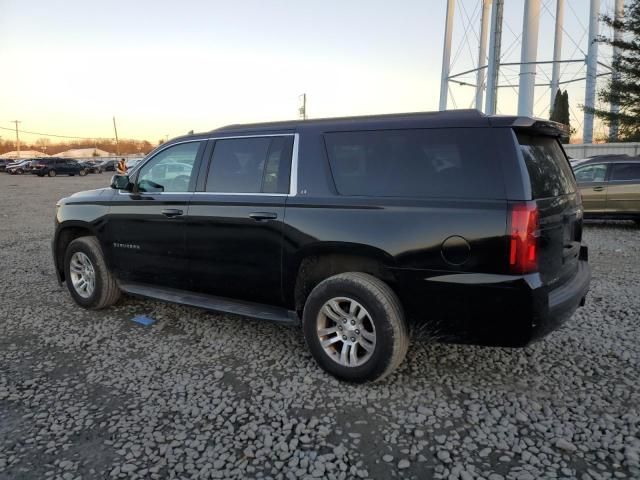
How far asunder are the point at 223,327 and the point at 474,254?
2.65 m

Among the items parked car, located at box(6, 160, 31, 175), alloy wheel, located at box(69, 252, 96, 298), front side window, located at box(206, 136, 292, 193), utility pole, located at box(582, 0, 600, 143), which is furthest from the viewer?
parked car, located at box(6, 160, 31, 175)

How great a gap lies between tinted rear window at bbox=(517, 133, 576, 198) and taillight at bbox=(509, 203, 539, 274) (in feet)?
0.60

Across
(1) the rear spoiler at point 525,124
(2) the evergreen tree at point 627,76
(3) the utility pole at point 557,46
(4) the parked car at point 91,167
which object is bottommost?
(1) the rear spoiler at point 525,124

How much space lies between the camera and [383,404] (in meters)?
3.32

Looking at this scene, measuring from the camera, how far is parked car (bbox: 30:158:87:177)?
1711 inches

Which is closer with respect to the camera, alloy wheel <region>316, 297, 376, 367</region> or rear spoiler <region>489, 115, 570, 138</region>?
rear spoiler <region>489, 115, 570, 138</region>

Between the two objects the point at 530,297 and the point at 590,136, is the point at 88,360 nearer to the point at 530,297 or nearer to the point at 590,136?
the point at 530,297

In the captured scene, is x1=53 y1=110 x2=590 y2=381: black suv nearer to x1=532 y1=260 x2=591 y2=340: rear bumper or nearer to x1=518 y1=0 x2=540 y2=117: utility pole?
x1=532 y1=260 x2=591 y2=340: rear bumper

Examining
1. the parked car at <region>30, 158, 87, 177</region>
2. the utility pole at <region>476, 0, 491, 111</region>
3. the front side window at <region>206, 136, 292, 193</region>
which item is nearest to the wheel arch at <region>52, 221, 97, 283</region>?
the front side window at <region>206, 136, 292, 193</region>

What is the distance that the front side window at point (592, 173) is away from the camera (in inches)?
441

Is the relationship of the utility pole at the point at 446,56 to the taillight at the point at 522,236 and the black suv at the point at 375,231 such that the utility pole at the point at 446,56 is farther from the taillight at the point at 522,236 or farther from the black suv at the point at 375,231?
the taillight at the point at 522,236

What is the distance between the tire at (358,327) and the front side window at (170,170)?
176 cm

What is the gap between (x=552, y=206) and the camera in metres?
3.28

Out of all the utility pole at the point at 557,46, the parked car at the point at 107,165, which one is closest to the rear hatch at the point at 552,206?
the utility pole at the point at 557,46
